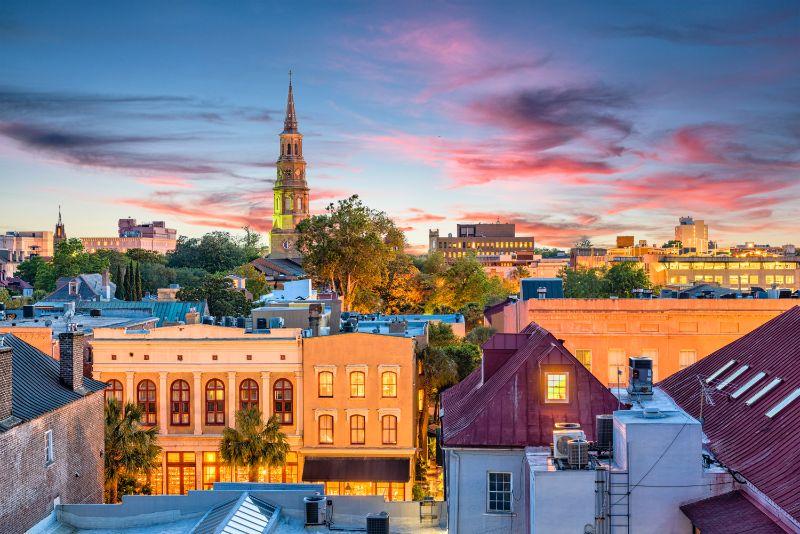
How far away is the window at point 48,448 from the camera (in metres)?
24.9

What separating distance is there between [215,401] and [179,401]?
73.0 inches

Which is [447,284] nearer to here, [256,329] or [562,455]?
[256,329]

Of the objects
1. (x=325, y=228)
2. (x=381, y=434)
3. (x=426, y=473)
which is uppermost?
(x=325, y=228)

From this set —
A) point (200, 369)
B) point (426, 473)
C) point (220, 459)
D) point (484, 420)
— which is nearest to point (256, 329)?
point (200, 369)

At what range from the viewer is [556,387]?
2309cm

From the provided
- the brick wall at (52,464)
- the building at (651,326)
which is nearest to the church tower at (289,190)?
the building at (651,326)

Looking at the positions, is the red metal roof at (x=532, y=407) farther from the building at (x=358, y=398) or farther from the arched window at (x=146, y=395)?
the arched window at (x=146, y=395)

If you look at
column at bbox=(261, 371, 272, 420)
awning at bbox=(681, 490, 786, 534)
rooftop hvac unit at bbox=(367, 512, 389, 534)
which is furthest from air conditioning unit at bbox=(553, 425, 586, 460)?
column at bbox=(261, 371, 272, 420)

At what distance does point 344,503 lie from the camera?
24.6 meters

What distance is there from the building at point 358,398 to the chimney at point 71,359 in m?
11.9

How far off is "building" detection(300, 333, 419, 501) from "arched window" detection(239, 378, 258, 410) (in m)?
2.57

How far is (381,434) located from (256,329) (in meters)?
8.27

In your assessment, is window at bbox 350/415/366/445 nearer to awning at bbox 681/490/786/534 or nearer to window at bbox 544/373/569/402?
window at bbox 544/373/569/402

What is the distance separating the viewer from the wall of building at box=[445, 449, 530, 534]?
72.1 feet
